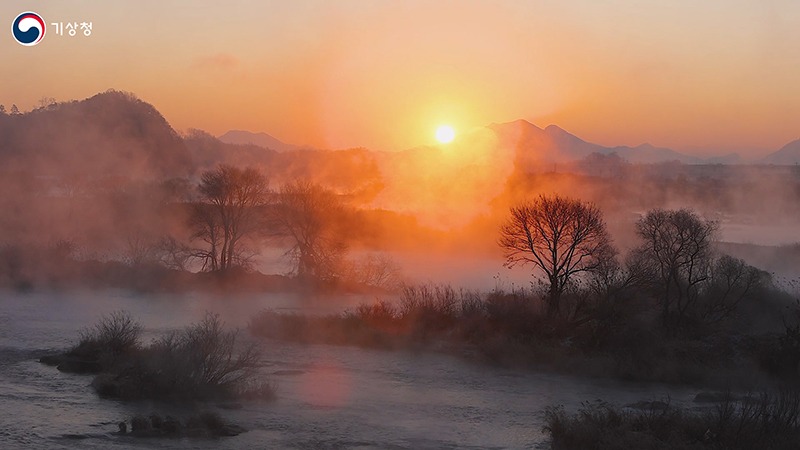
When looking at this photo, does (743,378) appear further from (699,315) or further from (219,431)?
(219,431)

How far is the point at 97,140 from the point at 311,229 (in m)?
22.0

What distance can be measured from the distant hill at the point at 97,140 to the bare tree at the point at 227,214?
12.7 m

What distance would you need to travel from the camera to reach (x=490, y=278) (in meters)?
34.5

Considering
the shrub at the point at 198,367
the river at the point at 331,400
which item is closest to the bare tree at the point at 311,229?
the river at the point at 331,400

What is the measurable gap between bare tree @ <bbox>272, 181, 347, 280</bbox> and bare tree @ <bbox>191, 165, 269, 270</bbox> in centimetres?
117

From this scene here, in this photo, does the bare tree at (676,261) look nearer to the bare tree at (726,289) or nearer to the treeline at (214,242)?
the bare tree at (726,289)

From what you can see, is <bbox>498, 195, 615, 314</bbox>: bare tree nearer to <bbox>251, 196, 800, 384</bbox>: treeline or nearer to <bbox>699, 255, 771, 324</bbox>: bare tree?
<bbox>251, 196, 800, 384</bbox>: treeline

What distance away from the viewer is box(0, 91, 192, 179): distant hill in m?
48.2

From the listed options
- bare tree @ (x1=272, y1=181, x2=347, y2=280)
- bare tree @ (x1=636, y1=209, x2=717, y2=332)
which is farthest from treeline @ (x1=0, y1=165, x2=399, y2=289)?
bare tree @ (x1=636, y1=209, x2=717, y2=332)

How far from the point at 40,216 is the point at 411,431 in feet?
101

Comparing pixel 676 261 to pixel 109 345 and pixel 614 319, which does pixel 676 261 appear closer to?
pixel 614 319

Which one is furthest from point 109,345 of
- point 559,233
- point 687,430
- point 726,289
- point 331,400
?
point 726,289

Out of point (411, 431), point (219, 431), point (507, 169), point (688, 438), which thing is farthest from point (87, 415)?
point (507, 169)

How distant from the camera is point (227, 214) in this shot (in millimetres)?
35594
